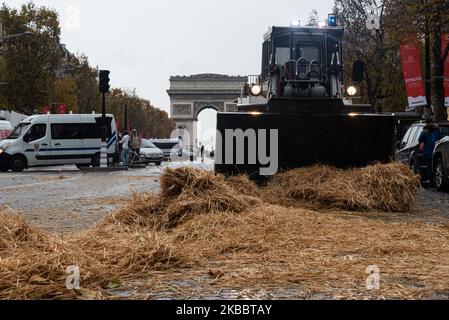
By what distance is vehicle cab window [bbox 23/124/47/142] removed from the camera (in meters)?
25.7

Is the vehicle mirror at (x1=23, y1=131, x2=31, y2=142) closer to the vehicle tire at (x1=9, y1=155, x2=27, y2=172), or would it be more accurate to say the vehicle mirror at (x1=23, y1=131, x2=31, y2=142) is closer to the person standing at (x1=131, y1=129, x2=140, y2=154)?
the vehicle tire at (x1=9, y1=155, x2=27, y2=172)

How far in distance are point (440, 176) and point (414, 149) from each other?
248 cm

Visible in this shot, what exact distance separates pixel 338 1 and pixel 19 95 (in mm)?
22126

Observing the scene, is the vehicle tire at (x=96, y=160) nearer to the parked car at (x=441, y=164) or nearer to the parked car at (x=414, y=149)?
the parked car at (x=414, y=149)

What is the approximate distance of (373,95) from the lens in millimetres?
37125

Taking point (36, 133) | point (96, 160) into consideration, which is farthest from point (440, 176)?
point (36, 133)

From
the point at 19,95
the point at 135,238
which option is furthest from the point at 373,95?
the point at 135,238

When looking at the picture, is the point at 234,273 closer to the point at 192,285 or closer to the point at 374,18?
the point at 192,285

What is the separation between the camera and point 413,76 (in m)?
25.5

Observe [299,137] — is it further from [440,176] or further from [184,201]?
[440,176]

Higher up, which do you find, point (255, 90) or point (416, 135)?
point (255, 90)

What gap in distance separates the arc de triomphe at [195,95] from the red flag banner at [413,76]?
61436mm

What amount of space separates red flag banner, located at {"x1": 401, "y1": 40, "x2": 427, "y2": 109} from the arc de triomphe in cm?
6144
